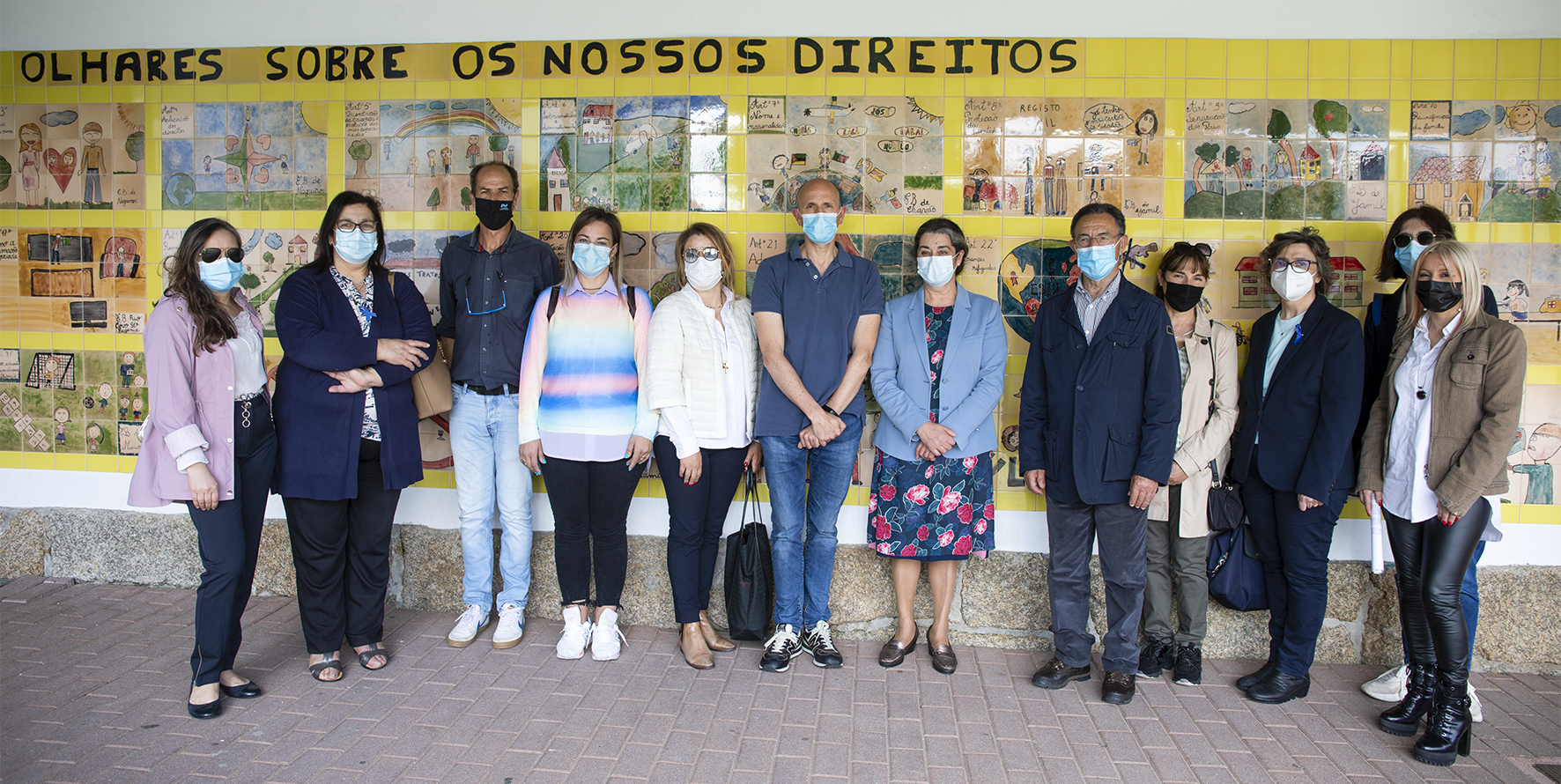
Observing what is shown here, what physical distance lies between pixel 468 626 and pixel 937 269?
2.77m

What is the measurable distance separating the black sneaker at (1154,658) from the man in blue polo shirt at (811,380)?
54.2 inches

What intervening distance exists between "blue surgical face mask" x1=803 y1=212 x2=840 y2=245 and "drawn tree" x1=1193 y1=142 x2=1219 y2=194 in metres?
1.83

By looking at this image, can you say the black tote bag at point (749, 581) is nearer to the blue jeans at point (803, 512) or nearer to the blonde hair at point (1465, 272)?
→ the blue jeans at point (803, 512)

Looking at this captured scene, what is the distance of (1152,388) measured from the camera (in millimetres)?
3455

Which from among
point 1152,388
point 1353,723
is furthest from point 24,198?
point 1353,723

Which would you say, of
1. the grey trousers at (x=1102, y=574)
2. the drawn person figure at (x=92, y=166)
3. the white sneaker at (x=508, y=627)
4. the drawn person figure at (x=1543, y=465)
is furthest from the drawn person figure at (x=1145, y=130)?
the drawn person figure at (x=92, y=166)

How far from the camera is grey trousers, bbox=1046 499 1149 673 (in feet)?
11.7

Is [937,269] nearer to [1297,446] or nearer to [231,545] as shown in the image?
[1297,446]

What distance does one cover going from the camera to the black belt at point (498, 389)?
3936 millimetres

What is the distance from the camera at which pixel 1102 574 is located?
3682 millimetres

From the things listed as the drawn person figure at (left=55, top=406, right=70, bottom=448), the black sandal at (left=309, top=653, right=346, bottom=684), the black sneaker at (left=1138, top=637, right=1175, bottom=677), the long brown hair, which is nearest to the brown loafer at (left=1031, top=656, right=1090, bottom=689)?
the black sneaker at (left=1138, top=637, right=1175, bottom=677)

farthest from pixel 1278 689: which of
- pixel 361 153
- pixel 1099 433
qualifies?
pixel 361 153

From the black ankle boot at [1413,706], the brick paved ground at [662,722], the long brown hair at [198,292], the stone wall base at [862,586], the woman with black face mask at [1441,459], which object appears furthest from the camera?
the stone wall base at [862,586]

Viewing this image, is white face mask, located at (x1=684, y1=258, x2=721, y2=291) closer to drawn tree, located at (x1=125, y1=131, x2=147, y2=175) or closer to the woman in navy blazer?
the woman in navy blazer
